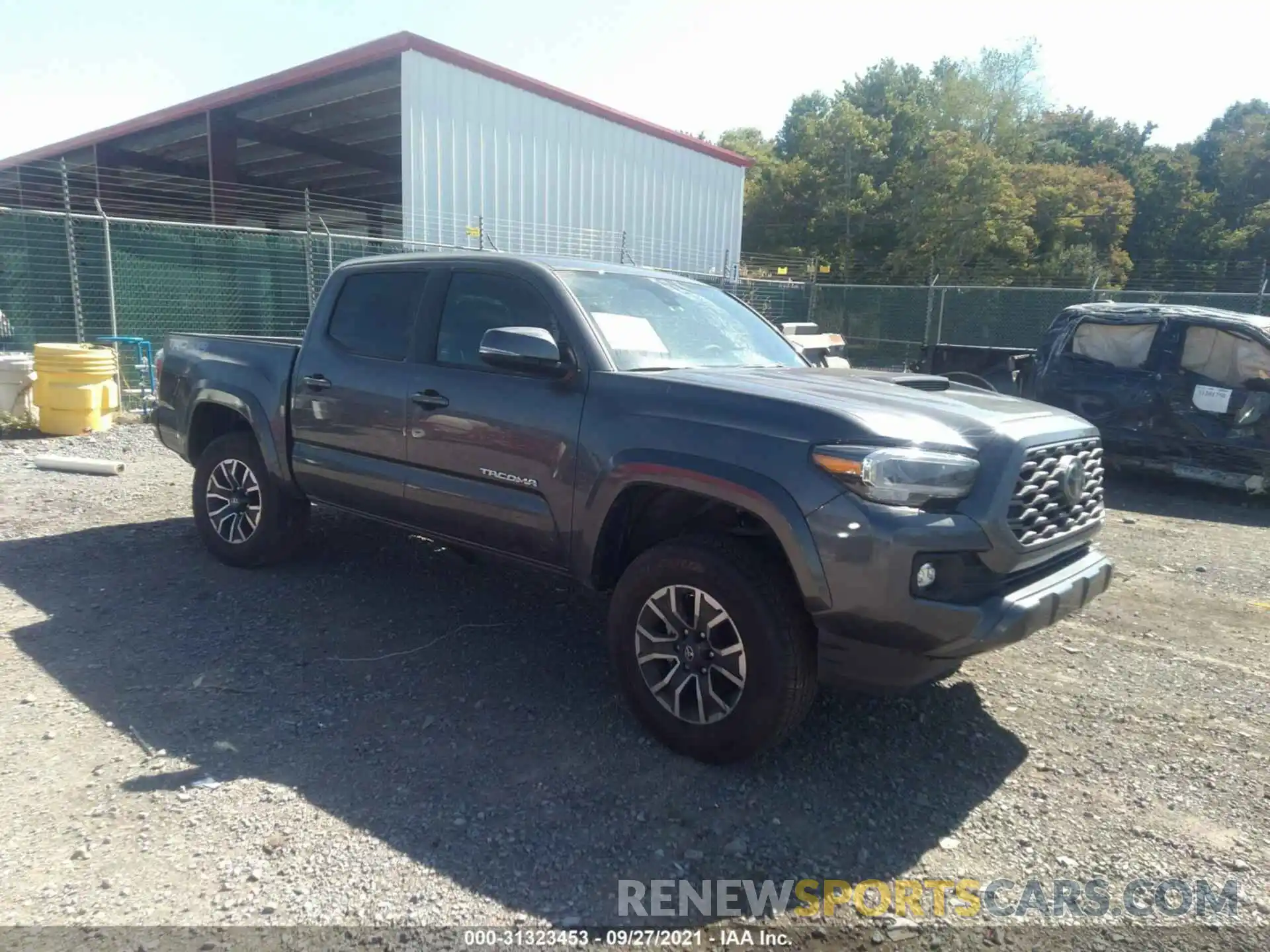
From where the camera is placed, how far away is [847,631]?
306 cm

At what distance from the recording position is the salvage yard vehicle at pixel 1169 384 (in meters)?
7.93

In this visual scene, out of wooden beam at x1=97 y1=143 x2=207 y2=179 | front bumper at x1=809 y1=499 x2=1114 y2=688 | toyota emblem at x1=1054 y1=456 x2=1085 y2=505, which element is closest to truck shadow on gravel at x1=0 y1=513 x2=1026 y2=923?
front bumper at x1=809 y1=499 x2=1114 y2=688

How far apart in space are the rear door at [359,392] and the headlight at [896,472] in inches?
90.4

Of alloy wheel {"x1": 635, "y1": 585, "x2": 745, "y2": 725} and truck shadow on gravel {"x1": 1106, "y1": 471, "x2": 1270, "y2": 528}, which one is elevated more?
alloy wheel {"x1": 635, "y1": 585, "x2": 745, "y2": 725}

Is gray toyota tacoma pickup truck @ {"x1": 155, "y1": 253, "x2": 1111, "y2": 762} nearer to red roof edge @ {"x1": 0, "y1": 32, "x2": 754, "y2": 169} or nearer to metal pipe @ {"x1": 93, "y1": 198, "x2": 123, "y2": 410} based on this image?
metal pipe @ {"x1": 93, "y1": 198, "x2": 123, "y2": 410}

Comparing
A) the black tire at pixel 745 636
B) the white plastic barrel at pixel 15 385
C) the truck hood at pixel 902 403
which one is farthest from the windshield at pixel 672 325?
the white plastic barrel at pixel 15 385

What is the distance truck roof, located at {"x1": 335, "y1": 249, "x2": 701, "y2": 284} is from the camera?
14.1 ft

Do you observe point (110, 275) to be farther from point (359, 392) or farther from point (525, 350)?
point (525, 350)

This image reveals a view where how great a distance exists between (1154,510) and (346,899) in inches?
305

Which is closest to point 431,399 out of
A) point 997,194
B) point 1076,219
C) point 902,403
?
point 902,403

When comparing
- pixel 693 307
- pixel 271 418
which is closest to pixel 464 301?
pixel 693 307

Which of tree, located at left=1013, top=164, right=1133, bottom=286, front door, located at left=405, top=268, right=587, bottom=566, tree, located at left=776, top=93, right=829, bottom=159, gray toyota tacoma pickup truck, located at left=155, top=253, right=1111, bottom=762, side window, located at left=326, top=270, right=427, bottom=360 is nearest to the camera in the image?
gray toyota tacoma pickup truck, located at left=155, top=253, right=1111, bottom=762

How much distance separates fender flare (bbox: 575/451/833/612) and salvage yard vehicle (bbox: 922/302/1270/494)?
4917 mm

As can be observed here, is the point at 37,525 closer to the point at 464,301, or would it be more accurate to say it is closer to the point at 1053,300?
the point at 464,301
